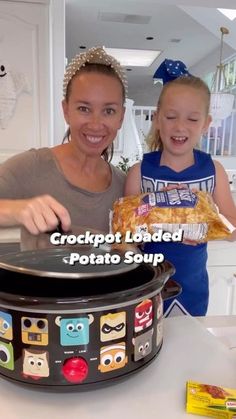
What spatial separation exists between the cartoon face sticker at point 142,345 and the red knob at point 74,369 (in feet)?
0.23

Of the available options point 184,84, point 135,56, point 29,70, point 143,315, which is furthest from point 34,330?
point 135,56

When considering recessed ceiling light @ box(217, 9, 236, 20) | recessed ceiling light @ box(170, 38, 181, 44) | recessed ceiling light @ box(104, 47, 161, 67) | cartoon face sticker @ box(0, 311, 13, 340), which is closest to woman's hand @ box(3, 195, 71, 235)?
cartoon face sticker @ box(0, 311, 13, 340)

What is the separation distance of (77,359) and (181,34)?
475 cm

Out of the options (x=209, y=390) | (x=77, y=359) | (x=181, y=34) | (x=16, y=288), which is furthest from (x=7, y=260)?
(x=181, y=34)

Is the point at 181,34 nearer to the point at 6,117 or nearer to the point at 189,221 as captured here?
the point at 6,117

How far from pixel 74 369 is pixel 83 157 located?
0.74 meters

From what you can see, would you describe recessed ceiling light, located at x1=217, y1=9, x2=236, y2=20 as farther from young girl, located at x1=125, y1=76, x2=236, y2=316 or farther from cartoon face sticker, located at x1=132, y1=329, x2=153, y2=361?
cartoon face sticker, located at x1=132, y1=329, x2=153, y2=361

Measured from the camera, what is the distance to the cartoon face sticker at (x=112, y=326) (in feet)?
1.51

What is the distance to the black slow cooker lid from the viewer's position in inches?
18.3

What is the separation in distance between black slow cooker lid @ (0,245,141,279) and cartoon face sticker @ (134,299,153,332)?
0.05 m

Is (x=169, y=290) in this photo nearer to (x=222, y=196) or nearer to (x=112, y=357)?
(x=112, y=357)

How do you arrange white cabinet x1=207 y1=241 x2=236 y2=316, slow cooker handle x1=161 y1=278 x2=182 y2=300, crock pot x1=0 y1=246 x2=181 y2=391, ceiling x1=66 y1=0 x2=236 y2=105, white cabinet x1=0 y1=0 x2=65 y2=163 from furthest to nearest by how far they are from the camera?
ceiling x1=66 y1=0 x2=236 y2=105
white cabinet x1=0 y1=0 x2=65 y2=163
white cabinet x1=207 y1=241 x2=236 y2=316
slow cooker handle x1=161 y1=278 x2=182 y2=300
crock pot x1=0 y1=246 x2=181 y2=391

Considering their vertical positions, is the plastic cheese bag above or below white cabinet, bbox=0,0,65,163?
below

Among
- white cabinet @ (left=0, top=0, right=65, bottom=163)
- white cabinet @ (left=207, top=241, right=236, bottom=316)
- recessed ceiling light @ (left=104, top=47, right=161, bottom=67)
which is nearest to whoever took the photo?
white cabinet @ (left=207, top=241, right=236, bottom=316)
